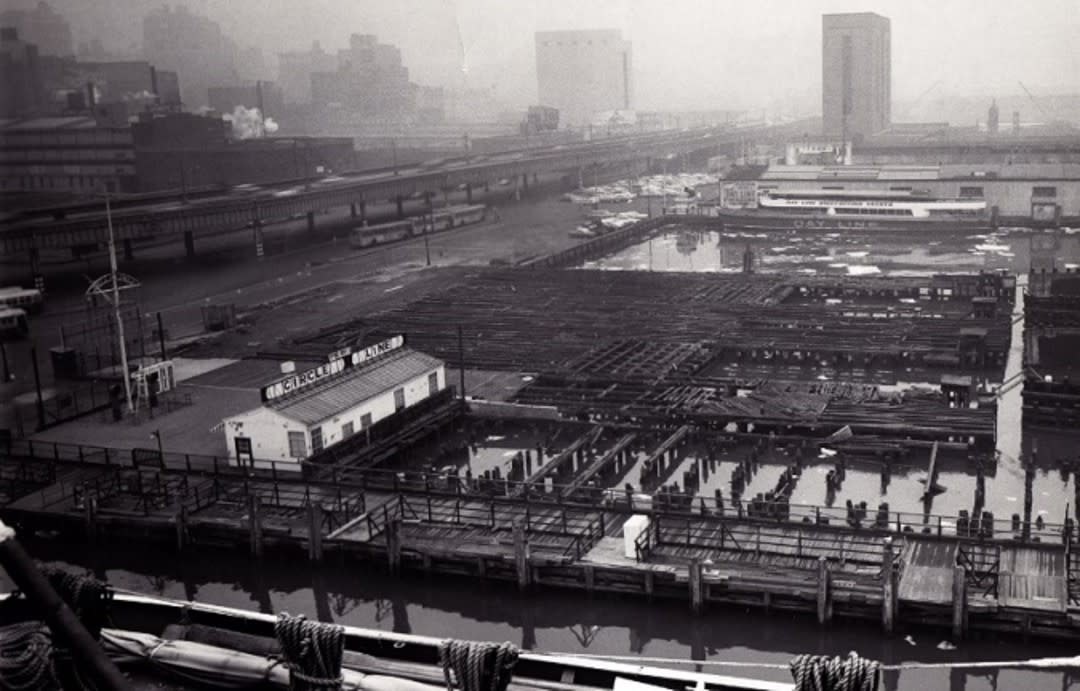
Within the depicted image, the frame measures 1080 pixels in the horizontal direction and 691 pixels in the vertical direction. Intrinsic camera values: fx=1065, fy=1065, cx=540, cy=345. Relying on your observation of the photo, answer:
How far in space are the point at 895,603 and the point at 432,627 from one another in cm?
901

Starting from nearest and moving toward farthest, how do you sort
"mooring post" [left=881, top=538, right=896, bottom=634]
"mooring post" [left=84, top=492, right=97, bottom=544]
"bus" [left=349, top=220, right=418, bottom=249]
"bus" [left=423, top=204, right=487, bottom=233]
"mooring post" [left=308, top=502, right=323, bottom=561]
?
"mooring post" [left=881, top=538, right=896, bottom=634], "mooring post" [left=308, top=502, right=323, bottom=561], "mooring post" [left=84, top=492, right=97, bottom=544], "bus" [left=349, top=220, right=418, bottom=249], "bus" [left=423, top=204, right=487, bottom=233]

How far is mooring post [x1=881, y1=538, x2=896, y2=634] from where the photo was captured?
63.0 feet

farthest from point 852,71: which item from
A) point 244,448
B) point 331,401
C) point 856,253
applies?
point 244,448

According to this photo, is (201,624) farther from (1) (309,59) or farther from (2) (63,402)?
(1) (309,59)

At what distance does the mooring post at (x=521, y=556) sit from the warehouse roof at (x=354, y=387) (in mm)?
9088

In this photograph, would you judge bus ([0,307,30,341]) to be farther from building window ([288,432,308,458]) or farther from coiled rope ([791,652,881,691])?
coiled rope ([791,652,881,691])

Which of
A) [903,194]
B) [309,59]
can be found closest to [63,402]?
[903,194]

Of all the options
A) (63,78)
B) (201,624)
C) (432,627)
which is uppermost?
(63,78)

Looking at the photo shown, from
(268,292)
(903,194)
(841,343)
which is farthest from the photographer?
(903,194)

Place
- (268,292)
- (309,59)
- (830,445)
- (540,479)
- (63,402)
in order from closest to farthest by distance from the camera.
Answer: (540,479) < (830,445) < (63,402) < (268,292) < (309,59)

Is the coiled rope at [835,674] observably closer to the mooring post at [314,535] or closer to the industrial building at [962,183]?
the mooring post at [314,535]

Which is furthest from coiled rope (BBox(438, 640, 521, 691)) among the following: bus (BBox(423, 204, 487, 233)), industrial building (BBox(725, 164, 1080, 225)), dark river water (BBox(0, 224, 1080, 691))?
industrial building (BBox(725, 164, 1080, 225))

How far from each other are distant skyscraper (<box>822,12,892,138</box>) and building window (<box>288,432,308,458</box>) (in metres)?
120

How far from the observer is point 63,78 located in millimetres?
94562
